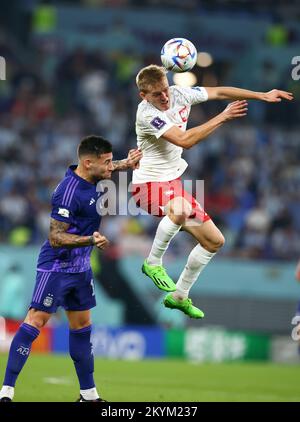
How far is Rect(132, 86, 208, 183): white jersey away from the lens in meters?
11.9

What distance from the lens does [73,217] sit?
11.7 metres

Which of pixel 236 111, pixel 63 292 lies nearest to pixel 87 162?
pixel 63 292

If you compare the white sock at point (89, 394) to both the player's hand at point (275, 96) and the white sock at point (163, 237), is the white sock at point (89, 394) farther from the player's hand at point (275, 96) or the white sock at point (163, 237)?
the player's hand at point (275, 96)

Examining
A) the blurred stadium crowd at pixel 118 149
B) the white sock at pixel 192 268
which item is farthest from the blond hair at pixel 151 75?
the blurred stadium crowd at pixel 118 149

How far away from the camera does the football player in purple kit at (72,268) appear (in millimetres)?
11570

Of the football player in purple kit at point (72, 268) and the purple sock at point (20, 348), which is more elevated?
the football player in purple kit at point (72, 268)

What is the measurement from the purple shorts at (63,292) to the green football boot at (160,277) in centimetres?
65

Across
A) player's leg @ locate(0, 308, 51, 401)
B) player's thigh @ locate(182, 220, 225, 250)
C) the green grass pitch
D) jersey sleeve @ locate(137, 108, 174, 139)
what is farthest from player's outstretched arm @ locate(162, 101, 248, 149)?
the green grass pitch

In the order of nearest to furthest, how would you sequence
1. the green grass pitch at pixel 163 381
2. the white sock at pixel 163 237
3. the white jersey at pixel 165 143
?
the white jersey at pixel 165 143 → the white sock at pixel 163 237 → the green grass pitch at pixel 163 381

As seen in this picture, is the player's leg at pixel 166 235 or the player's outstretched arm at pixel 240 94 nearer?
the player's outstretched arm at pixel 240 94

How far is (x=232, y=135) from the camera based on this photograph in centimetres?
2803

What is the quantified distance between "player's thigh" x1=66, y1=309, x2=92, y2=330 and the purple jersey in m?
0.46
